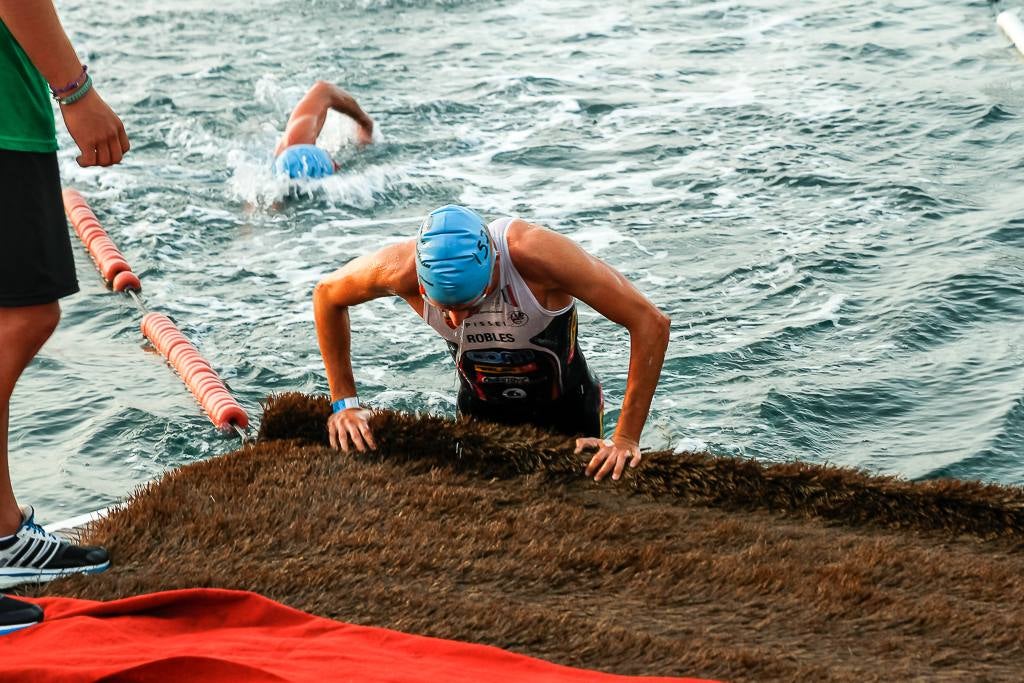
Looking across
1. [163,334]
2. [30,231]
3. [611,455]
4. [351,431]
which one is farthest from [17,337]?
[163,334]

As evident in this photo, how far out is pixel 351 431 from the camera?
4633 mm

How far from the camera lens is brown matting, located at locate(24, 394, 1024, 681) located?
329cm

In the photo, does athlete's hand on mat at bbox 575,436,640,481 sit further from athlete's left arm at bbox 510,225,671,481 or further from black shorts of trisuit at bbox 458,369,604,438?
black shorts of trisuit at bbox 458,369,604,438

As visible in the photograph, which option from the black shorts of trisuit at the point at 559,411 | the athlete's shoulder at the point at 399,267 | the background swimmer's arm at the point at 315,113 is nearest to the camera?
the athlete's shoulder at the point at 399,267

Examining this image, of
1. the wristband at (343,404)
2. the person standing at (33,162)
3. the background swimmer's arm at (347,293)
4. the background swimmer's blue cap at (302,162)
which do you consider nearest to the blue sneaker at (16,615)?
the person standing at (33,162)

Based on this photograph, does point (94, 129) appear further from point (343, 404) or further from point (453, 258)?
point (343, 404)

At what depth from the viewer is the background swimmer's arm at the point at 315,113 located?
36.0 ft

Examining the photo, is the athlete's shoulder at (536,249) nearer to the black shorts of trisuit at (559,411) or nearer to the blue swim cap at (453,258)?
the blue swim cap at (453,258)

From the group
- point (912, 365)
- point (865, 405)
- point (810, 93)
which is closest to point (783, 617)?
point (865, 405)

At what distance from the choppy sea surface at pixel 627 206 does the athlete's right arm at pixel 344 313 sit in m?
1.91

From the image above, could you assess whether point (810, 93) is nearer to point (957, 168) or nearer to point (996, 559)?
point (957, 168)

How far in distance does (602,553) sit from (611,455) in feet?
2.36

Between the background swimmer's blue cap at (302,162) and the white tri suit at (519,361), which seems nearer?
the white tri suit at (519,361)

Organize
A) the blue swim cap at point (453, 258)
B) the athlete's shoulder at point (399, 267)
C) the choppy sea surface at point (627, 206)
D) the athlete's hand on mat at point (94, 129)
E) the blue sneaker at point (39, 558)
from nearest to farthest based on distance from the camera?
the athlete's hand on mat at point (94, 129) < the blue sneaker at point (39, 558) < the blue swim cap at point (453, 258) < the athlete's shoulder at point (399, 267) < the choppy sea surface at point (627, 206)
